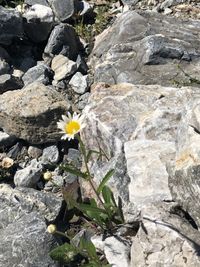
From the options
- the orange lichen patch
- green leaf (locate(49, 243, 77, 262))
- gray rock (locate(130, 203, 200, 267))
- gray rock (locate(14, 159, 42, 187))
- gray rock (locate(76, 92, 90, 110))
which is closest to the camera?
the orange lichen patch

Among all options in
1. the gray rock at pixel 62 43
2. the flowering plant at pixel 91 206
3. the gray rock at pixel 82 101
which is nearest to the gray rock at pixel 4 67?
the gray rock at pixel 62 43

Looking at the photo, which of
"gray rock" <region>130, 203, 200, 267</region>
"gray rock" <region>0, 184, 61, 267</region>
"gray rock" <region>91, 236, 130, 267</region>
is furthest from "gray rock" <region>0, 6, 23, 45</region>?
"gray rock" <region>130, 203, 200, 267</region>

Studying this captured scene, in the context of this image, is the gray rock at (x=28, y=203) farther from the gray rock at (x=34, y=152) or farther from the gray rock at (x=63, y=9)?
the gray rock at (x=63, y=9)

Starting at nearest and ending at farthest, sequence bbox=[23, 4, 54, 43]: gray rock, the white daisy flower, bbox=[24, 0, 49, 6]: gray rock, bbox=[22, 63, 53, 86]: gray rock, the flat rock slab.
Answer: the white daisy flower → the flat rock slab → bbox=[22, 63, 53, 86]: gray rock → bbox=[23, 4, 54, 43]: gray rock → bbox=[24, 0, 49, 6]: gray rock

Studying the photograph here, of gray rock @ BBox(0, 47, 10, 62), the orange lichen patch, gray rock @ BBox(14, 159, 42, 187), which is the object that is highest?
the orange lichen patch

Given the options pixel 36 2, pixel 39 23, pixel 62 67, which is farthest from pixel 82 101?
pixel 36 2

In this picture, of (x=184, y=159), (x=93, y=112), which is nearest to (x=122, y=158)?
(x=93, y=112)

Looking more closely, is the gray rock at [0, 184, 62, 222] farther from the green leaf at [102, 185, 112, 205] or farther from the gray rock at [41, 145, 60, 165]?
the green leaf at [102, 185, 112, 205]

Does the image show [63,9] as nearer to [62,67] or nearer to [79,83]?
[62,67]

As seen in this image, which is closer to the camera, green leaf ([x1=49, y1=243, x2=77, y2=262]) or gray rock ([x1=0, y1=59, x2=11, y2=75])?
green leaf ([x1=49, y1=243, x2=77, y2=262])
